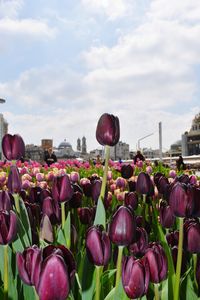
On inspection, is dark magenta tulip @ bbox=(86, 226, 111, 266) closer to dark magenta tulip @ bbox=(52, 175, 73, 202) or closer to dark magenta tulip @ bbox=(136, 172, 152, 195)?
dark magenta tulip @ bbox=(52, 175, 73, 202)

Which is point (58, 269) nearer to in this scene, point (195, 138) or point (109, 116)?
point (109, 116)

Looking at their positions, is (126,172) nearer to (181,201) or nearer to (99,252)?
(181,201)

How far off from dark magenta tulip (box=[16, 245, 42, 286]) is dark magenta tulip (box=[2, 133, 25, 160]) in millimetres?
854

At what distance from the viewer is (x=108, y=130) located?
5.94ft

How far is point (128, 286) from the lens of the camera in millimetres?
1142

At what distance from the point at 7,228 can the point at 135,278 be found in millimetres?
420

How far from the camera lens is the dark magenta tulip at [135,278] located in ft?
3.73

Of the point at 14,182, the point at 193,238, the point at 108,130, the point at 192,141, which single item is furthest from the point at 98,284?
the point at 192,141

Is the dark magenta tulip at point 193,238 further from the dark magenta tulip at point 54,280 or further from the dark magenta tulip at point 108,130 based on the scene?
the dark magenta tulip at point 54,280

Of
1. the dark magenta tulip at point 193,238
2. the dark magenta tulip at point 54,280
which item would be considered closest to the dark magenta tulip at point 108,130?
the dark magenta tulip at point 193,238

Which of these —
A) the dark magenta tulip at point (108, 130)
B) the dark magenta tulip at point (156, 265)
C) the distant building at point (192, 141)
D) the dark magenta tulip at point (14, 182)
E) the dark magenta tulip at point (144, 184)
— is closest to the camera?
the dark magenta tulip at point (156, 265)

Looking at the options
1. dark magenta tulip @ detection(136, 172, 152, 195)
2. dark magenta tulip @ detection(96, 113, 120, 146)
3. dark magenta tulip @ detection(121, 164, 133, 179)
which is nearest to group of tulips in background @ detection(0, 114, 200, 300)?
dark magenta tulip @ detection(96, 113, 120, 146)

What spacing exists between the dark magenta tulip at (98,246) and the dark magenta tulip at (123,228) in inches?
1.8

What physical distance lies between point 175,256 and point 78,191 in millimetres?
833
